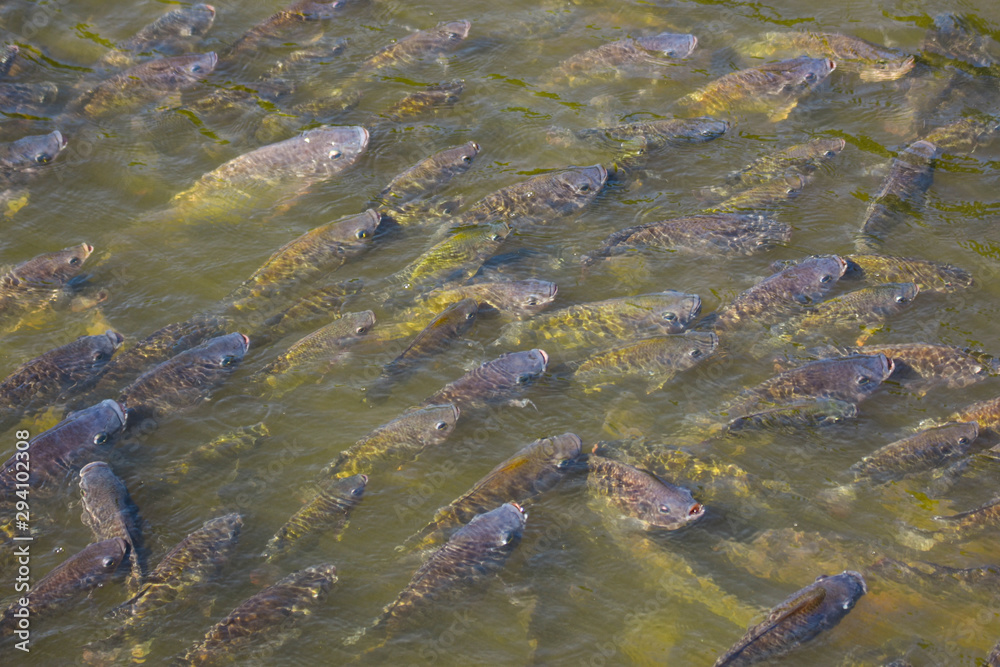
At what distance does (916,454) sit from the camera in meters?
6.45

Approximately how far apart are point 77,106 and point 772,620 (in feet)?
34.4

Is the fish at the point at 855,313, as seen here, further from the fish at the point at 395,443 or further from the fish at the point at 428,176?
the fish at the point at 428,176

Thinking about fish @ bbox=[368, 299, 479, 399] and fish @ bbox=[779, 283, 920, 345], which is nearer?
fish @ bbox=[368, 299, 479, 399]

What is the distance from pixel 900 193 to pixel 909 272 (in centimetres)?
124

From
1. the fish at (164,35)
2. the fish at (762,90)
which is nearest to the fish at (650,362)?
the fish at (762,90)

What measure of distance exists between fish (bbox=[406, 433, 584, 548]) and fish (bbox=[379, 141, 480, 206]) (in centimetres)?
371

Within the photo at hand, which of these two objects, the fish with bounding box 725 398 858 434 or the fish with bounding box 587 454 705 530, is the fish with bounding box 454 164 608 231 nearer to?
the fish with bounding box 725 398 858 434

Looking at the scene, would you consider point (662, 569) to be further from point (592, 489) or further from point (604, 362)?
point (604, 362)

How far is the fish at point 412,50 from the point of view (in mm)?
10719

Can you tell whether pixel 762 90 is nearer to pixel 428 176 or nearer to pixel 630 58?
pixel 630 58

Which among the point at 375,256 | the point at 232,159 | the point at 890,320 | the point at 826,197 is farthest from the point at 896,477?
the point at 232,159

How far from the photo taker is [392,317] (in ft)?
25.8

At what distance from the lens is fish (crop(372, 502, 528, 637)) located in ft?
19.0

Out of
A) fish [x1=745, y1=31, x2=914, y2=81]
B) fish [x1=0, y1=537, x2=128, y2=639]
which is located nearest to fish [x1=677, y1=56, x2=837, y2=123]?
fish [x1=745, y1=31, x2=914, y2=81]
